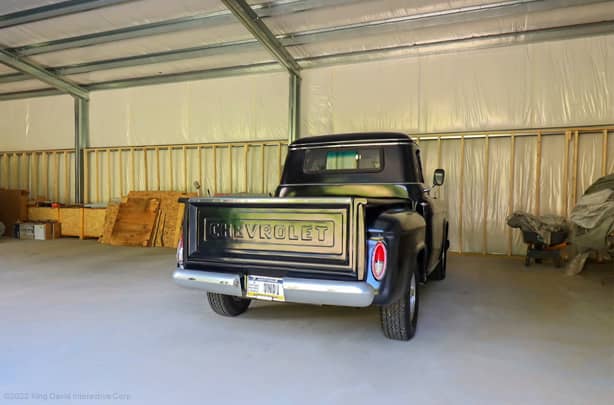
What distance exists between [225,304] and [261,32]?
5.34 meters

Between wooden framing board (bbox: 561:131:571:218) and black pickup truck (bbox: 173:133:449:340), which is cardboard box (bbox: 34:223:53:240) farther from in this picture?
wooden framing board (bbox: 561:131:571:218)

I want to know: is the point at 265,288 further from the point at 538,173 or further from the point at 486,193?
the point at 538,173

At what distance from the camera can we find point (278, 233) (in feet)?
8.43

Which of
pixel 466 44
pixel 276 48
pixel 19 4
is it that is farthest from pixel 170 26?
pixel 466 44

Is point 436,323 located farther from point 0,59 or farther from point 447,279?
point 0,59

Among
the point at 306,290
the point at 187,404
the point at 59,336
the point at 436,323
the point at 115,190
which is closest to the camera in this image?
the point at 187,404

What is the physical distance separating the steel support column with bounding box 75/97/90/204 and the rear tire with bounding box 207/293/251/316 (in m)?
9.08

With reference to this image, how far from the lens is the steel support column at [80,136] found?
10.2 meters

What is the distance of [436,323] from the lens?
322 cm

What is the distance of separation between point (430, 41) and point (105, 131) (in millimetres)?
8918

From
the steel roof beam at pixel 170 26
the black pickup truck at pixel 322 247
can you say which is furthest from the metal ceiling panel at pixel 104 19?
the black pickup truck at pixel 322 247

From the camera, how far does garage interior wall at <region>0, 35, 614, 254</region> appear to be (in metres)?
6.48

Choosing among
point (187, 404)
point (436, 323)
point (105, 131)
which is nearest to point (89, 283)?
point (187, 404)

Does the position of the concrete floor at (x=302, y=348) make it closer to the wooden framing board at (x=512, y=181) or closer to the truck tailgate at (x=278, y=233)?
the truck tailgate at (x=278, y=233)
